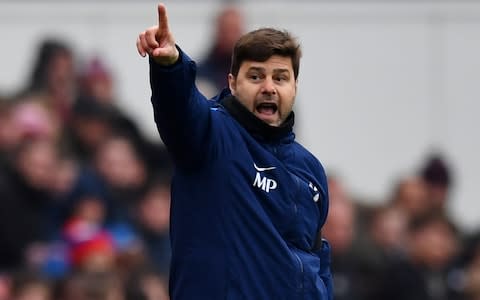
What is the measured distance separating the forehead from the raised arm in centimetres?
25

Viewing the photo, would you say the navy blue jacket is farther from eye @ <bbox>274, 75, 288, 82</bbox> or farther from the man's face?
eye @ <bbox>274, 75, 288, 82</bbox>

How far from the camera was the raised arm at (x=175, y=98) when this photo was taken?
5.89 m

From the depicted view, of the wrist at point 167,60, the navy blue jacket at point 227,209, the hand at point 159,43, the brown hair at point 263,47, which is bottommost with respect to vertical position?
the navy blue jacket at point 227,209

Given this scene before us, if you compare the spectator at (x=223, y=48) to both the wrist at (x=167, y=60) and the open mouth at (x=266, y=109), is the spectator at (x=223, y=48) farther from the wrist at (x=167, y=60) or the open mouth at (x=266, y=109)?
the wrist at (x=167, y=60)

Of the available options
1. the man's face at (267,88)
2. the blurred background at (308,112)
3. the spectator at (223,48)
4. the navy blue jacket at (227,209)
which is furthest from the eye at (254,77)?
the spectator at (223,48)

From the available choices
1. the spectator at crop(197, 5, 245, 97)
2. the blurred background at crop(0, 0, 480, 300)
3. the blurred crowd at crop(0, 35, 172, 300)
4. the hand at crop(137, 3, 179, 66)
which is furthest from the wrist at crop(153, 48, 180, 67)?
the spectator at crop(197, 5, 245, 97)

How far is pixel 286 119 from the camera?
6.31 m

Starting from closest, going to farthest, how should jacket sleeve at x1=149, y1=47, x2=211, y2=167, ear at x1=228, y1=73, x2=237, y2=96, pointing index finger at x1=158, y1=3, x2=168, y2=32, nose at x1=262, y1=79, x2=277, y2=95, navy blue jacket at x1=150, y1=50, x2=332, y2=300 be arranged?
pointing index finger at x1=158, y1=3, x2=168, y2=32
jacket sleeve at x1=149, y1=47, x2=211, y2=167
navy blue jacket at x1=150, y1=50, x2=332, y2=300
nose at x1=262, y1=79, x2=277, y2=95
ear at x1=228, y1=73, x2=237, y2=96

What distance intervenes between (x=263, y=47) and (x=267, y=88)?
0.15 m

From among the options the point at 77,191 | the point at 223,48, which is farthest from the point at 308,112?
the point at 77,191

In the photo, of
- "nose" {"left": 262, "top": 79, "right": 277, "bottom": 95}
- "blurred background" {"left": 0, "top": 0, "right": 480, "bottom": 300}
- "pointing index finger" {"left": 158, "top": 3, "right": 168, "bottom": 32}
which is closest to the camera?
"pointing index finger" {"left": 158, "top": 3, "right": 168, "bottom": 32}

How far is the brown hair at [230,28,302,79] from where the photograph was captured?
6234 millimetres

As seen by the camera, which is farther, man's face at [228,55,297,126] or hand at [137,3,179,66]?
man's face at [228,55,297,126]

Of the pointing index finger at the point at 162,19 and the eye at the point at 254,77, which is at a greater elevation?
the pointing index finger at the point at 162,19
